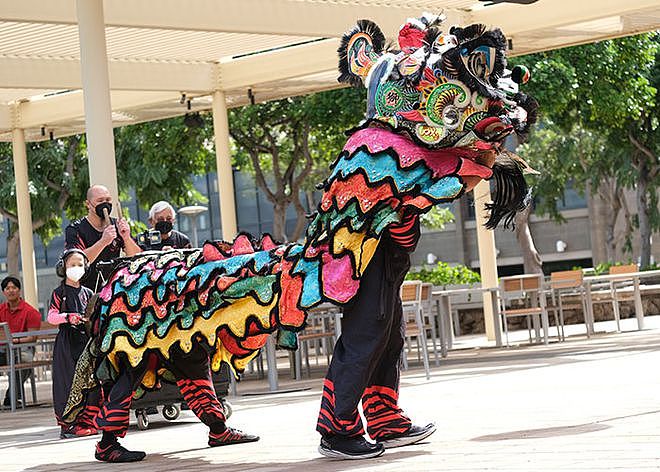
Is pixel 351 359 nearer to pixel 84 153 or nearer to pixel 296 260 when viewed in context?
pixel 296 260

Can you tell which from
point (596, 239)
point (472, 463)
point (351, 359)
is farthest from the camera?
point (596, 239)

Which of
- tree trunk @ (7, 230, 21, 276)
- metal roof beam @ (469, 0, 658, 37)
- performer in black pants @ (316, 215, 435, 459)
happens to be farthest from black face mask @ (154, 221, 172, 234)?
tree trunk @ (7, 230, 21, 276)

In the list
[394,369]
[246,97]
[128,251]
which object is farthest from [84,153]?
[394,369]

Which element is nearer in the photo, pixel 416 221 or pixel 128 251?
pixel 416 221

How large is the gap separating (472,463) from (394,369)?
103 cm

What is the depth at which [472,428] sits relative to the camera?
6.54m

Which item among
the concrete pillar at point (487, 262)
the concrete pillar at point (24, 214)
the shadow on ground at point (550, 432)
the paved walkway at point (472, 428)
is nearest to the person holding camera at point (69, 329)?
the paved walkway at point (472, 428)

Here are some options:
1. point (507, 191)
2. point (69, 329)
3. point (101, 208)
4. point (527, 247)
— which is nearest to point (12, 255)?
point (527, 247)

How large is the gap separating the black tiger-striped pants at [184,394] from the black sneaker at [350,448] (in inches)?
38.2

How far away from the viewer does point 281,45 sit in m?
16.1

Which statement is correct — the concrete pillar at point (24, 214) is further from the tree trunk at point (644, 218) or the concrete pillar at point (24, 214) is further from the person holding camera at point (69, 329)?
the tree trunk at point (644, 218)

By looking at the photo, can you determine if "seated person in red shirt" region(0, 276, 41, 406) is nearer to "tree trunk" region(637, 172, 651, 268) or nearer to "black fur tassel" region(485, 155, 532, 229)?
"black fur tassel" region(485, 155, 532, 229)

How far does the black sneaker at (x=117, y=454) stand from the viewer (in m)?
6.31

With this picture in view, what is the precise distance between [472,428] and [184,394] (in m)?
1.49
